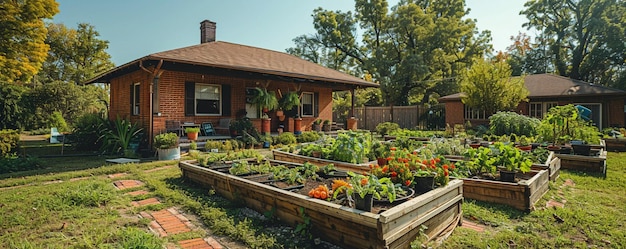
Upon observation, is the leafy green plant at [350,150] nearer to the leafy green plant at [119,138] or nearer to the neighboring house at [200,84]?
A: the neighboring house at [200,84]

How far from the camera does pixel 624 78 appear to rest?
21469 millimetres

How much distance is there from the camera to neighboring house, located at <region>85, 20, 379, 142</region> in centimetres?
898

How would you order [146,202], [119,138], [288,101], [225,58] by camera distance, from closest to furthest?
[146,202] < [119,138] < [225,58] < [288,101]

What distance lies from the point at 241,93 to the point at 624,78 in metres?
26.5

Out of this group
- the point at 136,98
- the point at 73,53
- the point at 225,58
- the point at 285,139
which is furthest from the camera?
the point at 73,53

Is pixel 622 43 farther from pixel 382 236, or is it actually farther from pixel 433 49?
pixel 382 236

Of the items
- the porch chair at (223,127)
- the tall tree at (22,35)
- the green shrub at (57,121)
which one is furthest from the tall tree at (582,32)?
the green shrub at (57,121)

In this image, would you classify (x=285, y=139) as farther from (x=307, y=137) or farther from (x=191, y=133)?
(x=191, y=133)

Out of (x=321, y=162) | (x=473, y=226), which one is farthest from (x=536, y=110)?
(x=473, y=226)

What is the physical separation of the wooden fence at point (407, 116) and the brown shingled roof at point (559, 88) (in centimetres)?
125

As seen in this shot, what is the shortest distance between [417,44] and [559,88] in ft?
29.3

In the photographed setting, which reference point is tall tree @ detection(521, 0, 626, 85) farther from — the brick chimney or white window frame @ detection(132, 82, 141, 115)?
white window frame @ detection(132, 82, 141, 115)

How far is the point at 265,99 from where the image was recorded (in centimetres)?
1100

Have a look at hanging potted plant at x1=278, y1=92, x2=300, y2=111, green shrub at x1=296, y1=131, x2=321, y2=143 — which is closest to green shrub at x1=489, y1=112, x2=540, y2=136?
green shrub at x1=296, y1=131, x2=321, y2=143
